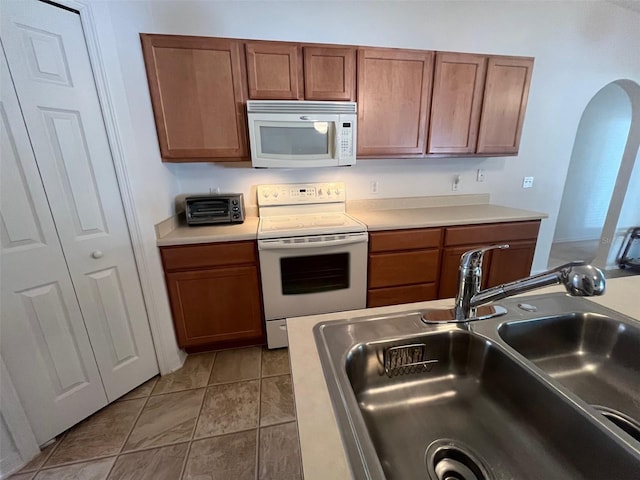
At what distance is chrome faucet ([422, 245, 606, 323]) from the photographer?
22.6 inches

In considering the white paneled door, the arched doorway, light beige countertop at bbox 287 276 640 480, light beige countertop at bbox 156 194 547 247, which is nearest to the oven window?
light beige countertop at bbox 156 194 547 247

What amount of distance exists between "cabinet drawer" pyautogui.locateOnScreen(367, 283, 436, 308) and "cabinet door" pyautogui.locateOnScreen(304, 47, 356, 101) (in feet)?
4.75

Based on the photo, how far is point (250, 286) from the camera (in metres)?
1.95

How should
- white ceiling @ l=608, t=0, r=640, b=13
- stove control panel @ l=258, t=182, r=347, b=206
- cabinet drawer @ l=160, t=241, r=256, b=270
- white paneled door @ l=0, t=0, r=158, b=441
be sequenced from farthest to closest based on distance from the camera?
white ceiling @ l=608, t=0, r=640, b=13 → stove control panel @ l=258, t=182, r=347, b=206 → cabinet drawer @ l=160, t=241, r=256, b=270 → white paneled door @ l=0, t=0, r=158, b=441

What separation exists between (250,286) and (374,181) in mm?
1410

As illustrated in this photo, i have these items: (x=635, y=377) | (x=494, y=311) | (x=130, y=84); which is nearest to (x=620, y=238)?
(x=635, y=377)

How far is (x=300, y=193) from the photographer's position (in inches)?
92.0

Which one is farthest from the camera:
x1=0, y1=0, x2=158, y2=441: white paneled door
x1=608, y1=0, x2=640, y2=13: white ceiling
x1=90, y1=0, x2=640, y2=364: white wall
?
x1=608, y1=0, x2=640, y2=13: white ceiling

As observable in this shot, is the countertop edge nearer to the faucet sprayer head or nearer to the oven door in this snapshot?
the oven door

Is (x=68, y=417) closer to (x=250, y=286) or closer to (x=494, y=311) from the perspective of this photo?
(x=250, y=286)

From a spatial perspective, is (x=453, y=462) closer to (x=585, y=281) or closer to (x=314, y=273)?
(x=585, y=281)

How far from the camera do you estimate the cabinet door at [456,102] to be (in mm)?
2080

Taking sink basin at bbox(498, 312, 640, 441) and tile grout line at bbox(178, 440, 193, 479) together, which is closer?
sink basin at bbox(498, 312, 640, 441)

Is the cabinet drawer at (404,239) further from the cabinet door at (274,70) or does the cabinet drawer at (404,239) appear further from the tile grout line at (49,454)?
the tile grout line at (49,454)
